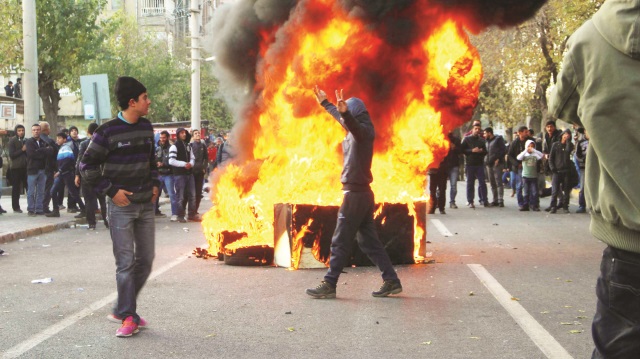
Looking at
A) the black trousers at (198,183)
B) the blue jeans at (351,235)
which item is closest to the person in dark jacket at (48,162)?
the black trousers at (198,183)

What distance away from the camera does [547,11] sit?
29.0 m

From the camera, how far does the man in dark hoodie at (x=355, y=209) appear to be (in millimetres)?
7781

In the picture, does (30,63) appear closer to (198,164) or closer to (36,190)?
(36,190)

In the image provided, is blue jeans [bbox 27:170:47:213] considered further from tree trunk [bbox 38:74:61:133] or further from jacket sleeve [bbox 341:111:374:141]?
tree trunk [bbox 38:74:61:133]

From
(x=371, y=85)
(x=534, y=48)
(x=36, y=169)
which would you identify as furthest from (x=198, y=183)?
(x=534, y=48)

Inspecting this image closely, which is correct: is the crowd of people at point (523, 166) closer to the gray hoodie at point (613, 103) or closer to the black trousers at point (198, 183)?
the black trousers at point (198, 183)

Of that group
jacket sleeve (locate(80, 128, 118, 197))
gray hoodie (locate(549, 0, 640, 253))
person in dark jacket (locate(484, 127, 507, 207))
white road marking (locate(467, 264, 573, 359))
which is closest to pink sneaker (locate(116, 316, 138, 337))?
jacket sleeve (locate(80, 128, 118, 197))

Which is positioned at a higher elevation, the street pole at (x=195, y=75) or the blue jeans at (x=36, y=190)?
the street pole at (x=195, y=75)

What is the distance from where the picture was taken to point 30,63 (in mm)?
18500

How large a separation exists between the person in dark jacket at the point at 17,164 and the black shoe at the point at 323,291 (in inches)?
503

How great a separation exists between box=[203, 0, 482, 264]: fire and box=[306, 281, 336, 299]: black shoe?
10.5ft

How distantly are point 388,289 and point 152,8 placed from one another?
60.7 meters

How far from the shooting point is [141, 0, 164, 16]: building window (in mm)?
65062

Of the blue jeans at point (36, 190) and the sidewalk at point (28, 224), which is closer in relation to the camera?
the sidewalk at point (28, 224)
